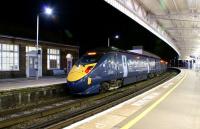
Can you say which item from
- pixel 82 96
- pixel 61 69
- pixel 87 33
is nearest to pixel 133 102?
pixel 82 96

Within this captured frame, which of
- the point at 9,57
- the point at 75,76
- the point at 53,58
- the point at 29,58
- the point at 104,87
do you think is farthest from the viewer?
the point at 53,58

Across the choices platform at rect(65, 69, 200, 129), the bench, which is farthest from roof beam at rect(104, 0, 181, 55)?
the bench

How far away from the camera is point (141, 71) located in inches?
975

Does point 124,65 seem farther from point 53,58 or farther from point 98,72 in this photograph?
point 53,58

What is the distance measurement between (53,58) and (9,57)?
729cm

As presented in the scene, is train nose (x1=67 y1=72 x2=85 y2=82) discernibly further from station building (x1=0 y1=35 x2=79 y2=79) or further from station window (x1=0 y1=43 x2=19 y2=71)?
station window (x1=0 y1=43 x2=19 y2=71)

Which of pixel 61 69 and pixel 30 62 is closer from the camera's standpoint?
pixel 30 62

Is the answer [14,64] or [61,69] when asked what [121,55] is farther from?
Result: [61,69]

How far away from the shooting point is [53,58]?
3136cm

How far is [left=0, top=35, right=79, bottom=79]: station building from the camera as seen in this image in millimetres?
24203

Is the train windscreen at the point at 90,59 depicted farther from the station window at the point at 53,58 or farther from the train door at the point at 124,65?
the station window at the point at 53,58

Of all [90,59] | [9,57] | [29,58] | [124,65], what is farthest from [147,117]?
[29,58]

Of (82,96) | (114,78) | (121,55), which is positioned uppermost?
(121,55)

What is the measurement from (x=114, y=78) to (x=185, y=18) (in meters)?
9.17
